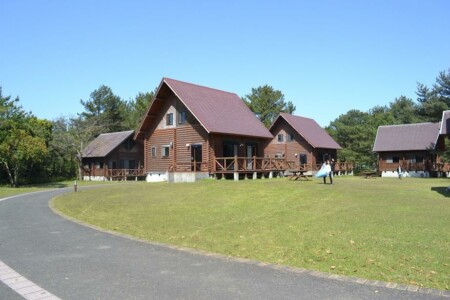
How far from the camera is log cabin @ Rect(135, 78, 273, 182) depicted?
31.9m

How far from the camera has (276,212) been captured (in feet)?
44.2

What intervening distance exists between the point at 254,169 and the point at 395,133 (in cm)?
2744

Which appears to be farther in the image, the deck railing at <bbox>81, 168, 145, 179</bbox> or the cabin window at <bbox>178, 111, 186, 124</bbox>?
the deck railing at <bbox>81, 168, 145, 179</bbox>

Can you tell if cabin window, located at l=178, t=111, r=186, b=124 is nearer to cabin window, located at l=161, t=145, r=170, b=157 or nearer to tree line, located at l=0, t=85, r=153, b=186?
cabin window, located at l=161, t=145, r=170, b=157

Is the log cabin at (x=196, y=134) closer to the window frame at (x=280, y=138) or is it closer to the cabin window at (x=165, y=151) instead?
the cabin window at (x=165, y=151)

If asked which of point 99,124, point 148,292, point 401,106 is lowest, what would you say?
point 148,292

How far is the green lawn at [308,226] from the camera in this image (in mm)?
7320

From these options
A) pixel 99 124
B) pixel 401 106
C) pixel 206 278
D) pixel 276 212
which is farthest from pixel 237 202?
pixel 401 106

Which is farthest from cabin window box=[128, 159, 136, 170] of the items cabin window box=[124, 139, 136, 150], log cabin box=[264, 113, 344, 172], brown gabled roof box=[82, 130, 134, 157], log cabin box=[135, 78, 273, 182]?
log cabin box=[264, 113, 344, 172]

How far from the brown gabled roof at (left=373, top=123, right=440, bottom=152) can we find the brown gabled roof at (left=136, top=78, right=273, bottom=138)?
20.9m

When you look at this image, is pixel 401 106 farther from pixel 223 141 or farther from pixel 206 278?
pixel 206 278

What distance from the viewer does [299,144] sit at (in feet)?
156

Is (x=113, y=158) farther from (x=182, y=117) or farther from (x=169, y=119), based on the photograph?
A: (x=182, y=117)

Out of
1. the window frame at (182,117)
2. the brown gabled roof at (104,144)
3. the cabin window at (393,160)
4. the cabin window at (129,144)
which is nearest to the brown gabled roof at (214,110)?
the window frame at (182,117)
